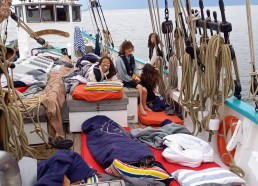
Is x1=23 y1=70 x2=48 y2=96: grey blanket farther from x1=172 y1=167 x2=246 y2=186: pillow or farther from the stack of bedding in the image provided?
x1=172 y1=167 x2=246 y2=186: pillow

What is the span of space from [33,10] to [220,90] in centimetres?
802

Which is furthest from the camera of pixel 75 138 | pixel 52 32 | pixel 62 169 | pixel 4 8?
pixel 52 32

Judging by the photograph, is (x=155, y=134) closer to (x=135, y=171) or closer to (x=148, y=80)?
(x=135, y=171)

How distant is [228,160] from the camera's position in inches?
122

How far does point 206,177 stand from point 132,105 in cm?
200

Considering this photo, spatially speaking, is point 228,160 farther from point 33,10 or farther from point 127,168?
point 33,10

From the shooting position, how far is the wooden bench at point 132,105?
14.3 feet

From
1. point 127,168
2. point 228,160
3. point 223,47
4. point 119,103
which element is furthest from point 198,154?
point 119,103

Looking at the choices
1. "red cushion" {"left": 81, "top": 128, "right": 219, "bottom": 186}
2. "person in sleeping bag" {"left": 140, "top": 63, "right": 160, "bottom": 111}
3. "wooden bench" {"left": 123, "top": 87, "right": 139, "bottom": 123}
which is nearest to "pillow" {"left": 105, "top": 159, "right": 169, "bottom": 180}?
"red cushion" {"left": 81, "top": 128, "right": 219, "bottom": 186}

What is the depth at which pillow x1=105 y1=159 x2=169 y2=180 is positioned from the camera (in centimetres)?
252

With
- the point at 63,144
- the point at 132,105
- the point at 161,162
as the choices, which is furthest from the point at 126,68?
the point at 161,162

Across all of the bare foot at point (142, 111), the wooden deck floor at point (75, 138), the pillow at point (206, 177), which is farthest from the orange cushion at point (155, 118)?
the pillow at point (206, 177)

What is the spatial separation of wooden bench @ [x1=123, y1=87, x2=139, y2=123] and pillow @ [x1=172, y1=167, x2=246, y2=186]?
1788mm

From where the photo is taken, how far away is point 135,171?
2.54m
